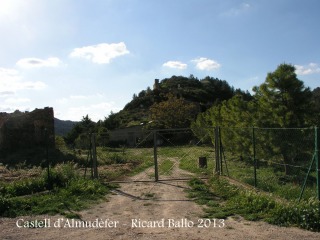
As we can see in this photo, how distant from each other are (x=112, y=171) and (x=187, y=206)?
8.25m

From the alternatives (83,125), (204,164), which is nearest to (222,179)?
(204,164)

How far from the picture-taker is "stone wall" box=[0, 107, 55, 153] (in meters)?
30.3

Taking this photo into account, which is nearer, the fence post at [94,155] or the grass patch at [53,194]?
the grass patch at [53,194]

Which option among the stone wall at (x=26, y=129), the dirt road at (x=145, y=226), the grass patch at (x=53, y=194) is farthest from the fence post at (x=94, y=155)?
the stone wall at (x=26, y=129)

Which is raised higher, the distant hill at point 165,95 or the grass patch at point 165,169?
the distant hill at point 165,95

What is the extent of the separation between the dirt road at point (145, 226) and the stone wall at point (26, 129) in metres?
21.5

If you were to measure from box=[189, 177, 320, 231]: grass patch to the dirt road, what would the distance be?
0.29 meters

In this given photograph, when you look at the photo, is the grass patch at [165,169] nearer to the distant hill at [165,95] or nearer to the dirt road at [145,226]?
the dirt road at [145,226]

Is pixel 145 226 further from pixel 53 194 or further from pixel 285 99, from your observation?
pixel 285 99

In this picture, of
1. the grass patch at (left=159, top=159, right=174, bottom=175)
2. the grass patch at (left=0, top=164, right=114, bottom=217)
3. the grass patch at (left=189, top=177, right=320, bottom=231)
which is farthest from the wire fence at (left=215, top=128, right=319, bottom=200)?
the grass patch at (left=0, top=164, right=114, bottom=217)

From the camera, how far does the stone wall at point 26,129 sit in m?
30.3

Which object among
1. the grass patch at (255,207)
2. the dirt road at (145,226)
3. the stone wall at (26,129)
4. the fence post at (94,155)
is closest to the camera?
the dirt road at (145,226)

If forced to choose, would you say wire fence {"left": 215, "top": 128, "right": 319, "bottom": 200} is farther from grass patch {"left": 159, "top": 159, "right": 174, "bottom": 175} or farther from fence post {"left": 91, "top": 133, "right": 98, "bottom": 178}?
fence post {"left": 91, "top": 133, "right": 98, "bottom": 178}

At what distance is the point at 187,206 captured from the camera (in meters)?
10.0
